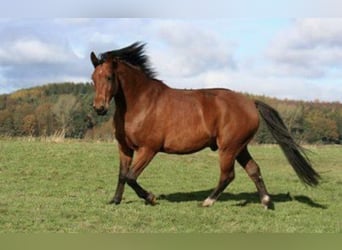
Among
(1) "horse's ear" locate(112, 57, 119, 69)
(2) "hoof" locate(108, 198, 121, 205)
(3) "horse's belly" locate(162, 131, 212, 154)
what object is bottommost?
(2) "hoof" locate(108, 198, 121, 205)

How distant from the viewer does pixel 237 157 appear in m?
8.77

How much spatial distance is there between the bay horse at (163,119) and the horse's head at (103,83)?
0.07 ft

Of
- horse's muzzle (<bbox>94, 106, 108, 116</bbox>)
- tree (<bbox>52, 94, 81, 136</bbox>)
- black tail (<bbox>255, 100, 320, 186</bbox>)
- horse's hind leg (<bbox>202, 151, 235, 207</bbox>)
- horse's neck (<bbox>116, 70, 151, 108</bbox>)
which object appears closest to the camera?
horse's muzzle (<bbox>94, 106, 108, 116</bbox>)

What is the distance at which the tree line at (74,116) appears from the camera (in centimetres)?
2316

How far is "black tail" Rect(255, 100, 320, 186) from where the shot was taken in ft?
29.1

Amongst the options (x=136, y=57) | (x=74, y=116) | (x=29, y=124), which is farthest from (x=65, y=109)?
(x=136, y=57)

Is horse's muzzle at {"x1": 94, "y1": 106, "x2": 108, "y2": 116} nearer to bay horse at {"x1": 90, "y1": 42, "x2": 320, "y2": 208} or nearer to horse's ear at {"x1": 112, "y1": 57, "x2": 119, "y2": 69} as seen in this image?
bay horse at {"x1": 90, "y1": 42, "x2": 320, "y2": 208}

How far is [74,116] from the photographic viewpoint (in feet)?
80.5

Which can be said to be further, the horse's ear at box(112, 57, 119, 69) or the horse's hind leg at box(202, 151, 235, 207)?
the horse's hind leg at box(202, 151, 235, 207)

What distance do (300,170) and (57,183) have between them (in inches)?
202

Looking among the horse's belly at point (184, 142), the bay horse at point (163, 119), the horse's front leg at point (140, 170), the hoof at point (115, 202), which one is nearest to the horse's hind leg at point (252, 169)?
the bay horse at point (163, 119)

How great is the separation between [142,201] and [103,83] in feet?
7.27

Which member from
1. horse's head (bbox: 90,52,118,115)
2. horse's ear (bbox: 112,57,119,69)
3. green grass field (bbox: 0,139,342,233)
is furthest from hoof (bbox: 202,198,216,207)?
horse's ear (bbox: 112,57,119,69)

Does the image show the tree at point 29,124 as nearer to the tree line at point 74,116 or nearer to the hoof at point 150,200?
the tree line at point 74,116
